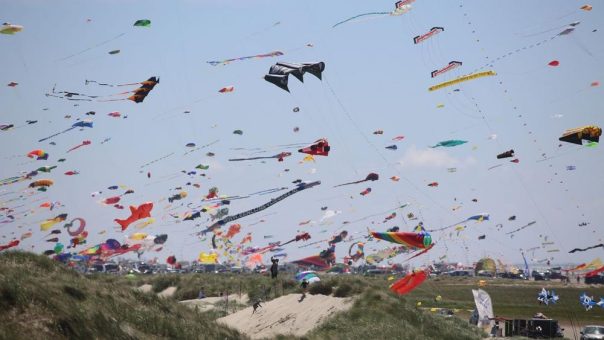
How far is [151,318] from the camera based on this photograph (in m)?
20.8

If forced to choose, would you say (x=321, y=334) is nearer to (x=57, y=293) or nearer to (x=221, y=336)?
(x=221, y=336)

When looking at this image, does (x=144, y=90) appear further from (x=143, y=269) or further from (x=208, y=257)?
(x=143, y=269)

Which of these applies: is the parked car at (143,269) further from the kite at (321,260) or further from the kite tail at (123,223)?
the kite tail at (123,223)

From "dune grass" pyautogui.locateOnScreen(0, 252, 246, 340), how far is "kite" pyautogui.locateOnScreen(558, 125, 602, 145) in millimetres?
24124

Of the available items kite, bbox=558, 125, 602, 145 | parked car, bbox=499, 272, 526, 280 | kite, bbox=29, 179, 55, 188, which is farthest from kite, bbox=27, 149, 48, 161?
parked car, bbox=499, 272, 526, 280

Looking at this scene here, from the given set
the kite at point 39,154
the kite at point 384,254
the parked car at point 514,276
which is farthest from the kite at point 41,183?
the parked car at point 514,276

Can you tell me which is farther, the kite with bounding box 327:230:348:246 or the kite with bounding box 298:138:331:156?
the kite with bounding box 327:230:348:246

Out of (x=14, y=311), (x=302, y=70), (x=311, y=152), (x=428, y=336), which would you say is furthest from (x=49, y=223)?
(x=14, y=311)

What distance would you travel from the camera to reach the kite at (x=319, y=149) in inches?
1565

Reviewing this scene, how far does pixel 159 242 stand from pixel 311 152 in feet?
133

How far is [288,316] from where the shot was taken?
117ft

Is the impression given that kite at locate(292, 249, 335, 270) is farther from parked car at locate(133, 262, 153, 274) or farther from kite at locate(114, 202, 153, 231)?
kite at locate(114, 202, 153, 231)

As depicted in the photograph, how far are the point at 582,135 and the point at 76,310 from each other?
3019 cm

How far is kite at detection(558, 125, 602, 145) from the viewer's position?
121 ft
